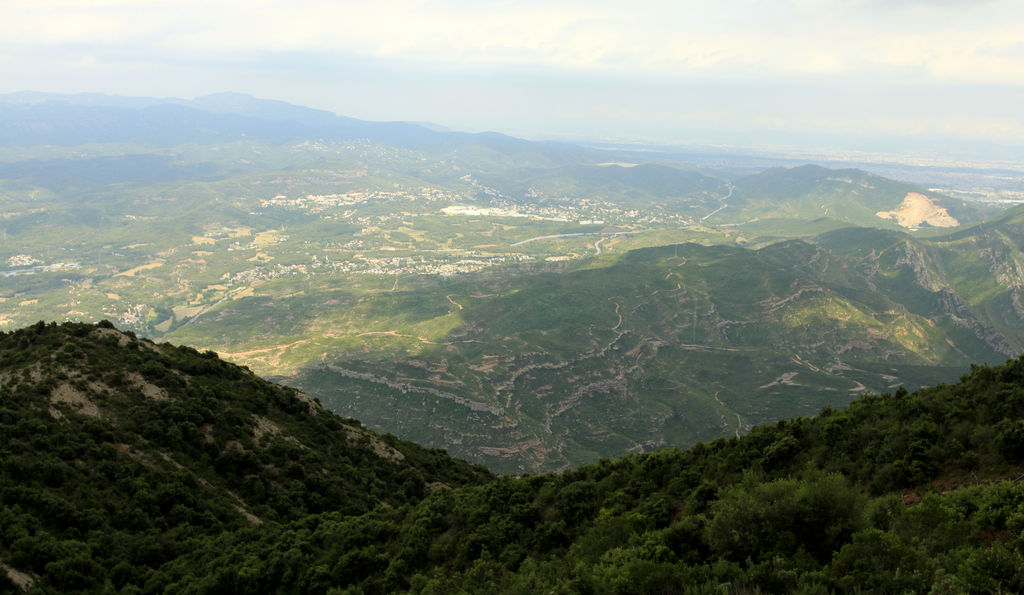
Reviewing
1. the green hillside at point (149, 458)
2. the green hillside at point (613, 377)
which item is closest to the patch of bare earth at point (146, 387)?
the green hillside at point (149, 458)

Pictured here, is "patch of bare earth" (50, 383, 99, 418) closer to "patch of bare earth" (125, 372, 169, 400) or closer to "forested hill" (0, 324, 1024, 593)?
"forested hill" (0, 324, 1024, 593)

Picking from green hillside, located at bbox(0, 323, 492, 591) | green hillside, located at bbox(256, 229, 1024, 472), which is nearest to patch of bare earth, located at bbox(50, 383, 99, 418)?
green hillside, located at bbox(0, 323, 492, 591)

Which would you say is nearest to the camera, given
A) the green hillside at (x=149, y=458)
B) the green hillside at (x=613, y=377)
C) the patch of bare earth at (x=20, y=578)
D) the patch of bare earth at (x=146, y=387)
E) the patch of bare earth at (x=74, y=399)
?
the patch of bare earth at (x=20, y=578)

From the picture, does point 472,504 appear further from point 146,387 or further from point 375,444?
point 146,387

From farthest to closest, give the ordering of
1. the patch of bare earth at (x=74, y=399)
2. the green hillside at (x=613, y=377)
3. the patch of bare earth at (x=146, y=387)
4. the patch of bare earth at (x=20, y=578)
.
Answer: the green hillside at (x=613, y=377) < the patch of bare earth at (x=146, y=387) < the patch of bare earth at (x=74, y=399) < the patch of bare earth at (x=20, y=578)

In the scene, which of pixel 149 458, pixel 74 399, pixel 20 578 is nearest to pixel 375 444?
pixel 149 458

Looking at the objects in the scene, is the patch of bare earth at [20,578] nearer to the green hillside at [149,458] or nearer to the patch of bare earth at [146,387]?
the green hillside at [149,458]

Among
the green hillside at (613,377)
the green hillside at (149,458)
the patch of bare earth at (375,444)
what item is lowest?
the green hillside at (613,377)

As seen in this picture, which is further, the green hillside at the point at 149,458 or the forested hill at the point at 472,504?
the green hillside at the point at 149,458

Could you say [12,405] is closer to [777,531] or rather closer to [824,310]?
[777,531]
